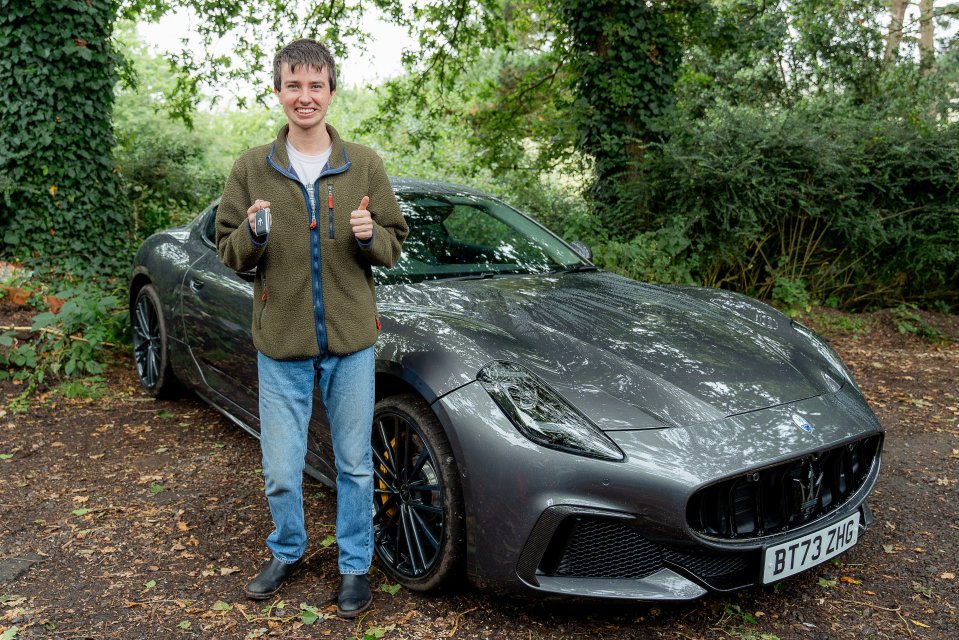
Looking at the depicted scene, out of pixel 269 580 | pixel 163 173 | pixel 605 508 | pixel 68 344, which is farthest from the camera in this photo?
pixel 163 173

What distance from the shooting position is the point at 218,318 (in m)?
3.74

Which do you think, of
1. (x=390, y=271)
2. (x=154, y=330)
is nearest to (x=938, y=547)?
(x=390, y=271)

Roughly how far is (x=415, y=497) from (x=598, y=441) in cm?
74

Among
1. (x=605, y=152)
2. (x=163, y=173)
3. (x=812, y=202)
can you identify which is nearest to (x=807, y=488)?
(x=812, y=202)

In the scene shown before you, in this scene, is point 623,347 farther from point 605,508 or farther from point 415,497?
point 415,497

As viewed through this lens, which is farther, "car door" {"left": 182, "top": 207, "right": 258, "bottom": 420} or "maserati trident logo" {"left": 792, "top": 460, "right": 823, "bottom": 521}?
"car door" {"left": 182, "top": 207, "right": 258, "bottom": 420}

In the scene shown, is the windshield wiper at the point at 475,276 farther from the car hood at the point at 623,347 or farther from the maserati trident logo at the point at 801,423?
the maserati trident logo at the point at 801,423

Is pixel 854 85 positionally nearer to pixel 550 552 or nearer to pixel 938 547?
pixel 938 547

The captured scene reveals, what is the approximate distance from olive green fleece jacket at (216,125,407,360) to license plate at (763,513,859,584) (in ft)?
4.80

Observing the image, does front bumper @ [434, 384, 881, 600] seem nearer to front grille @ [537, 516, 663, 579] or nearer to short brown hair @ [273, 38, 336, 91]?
front grille @ [537, 516, 663, 579]

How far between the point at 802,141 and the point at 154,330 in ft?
19.1

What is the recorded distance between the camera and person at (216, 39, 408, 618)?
2.38 metres

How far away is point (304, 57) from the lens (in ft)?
7.70

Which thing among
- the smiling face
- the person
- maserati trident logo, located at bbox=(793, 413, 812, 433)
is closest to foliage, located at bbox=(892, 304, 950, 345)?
maserati trident logo, located at bbox=(793, 413, 812, 433)
